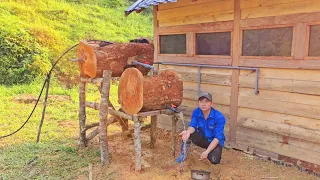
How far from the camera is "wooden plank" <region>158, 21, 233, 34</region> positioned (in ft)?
14.8

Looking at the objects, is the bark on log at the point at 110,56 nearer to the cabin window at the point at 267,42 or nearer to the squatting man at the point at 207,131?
the squatting man at the point at 207,131

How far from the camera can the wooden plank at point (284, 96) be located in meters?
3.70

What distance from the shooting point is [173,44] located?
5.48m

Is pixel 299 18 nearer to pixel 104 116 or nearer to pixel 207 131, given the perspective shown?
pixel 207 131

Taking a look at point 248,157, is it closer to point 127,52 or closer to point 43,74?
point 127,52

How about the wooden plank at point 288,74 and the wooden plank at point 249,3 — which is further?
the wooden plank at point 249,3

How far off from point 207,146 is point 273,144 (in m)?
1.03

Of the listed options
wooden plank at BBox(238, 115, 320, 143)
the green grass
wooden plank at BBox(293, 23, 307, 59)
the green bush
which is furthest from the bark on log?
the green bush

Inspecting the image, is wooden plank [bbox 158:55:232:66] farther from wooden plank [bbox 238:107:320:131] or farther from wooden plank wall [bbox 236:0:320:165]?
wooden plank [bbox 238:107:320:131]

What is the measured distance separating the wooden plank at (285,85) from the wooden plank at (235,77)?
0.12 m

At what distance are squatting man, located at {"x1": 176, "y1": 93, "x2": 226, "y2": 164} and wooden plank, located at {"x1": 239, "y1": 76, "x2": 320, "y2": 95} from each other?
80 cm

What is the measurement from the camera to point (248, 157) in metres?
4.42

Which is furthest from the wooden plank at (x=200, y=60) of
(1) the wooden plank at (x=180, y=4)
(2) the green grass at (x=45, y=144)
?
(2) the green grass at (x=45, y=144)

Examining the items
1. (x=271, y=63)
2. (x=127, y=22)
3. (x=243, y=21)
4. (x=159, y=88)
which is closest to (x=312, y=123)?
(x=271, y=63)
